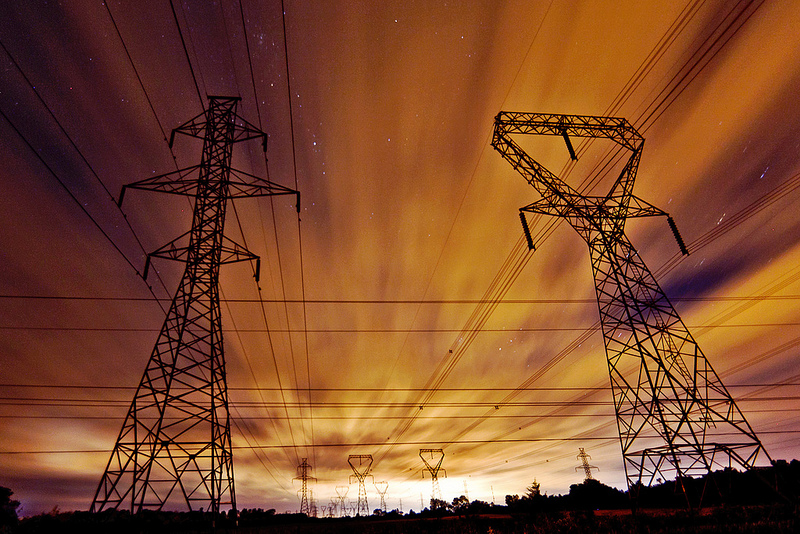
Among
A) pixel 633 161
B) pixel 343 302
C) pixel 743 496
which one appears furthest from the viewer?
pixel 343 302

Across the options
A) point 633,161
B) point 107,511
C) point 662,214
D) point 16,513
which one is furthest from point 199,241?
point 16,513

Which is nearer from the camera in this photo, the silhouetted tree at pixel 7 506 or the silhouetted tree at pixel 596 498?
the silhouetted tree at pixel 596 498

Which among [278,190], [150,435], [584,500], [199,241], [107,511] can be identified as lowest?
[584,500]

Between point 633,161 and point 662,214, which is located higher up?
point 633,161

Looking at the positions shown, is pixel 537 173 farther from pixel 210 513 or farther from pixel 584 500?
pixel 584 500

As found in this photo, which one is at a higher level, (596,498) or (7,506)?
(7,506)

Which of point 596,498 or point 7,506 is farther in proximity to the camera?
point 7,506

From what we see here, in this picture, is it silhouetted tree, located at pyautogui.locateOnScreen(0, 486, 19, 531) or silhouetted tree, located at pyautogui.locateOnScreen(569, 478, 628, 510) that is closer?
silhouetted tree, located at pyautogui.locateOnScreen(569, 478, 628, 510)

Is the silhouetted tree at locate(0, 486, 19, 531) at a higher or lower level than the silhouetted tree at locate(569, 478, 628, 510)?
higher

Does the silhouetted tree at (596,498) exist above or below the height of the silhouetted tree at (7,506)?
below

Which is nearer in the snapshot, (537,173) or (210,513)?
(210,513)

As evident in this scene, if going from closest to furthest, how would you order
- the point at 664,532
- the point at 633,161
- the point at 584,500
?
the point at 664,532 → the point at 633,161 → the point at 584,500
